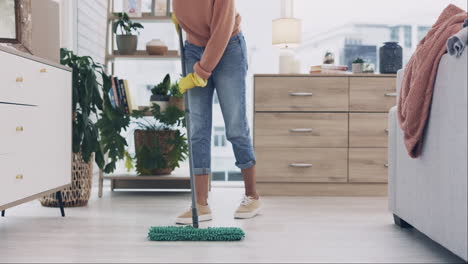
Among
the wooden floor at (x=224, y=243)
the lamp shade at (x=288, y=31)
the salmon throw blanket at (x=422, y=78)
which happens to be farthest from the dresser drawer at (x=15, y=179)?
the lamp shade at (x=288, y=31)

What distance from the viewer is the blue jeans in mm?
2217

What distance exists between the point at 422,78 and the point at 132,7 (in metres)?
2.07

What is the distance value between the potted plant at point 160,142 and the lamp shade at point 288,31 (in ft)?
2.76

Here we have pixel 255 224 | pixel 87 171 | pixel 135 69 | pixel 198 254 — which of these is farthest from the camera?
pixel 135 69

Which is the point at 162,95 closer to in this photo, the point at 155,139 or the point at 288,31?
the point at 155,139

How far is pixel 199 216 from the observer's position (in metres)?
2.15

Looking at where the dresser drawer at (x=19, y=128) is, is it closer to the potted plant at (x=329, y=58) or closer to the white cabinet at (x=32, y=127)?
the white cabinet at (x=32, y=127)

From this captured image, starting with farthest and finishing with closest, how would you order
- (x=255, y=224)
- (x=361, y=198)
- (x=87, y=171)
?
(x=361, y=198), (x=87, y=171), (x=255, y=224)

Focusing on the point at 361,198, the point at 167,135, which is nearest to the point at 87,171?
the point at 167,135

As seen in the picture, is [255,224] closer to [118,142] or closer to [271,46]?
[118,142]

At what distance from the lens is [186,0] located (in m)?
2.12

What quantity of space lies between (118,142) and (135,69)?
0.83m

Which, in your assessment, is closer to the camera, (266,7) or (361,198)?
(361,198)

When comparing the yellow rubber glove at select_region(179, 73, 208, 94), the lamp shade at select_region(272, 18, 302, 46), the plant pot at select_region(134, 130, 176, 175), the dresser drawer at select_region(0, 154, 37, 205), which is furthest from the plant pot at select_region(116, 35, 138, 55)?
the dresser drawer at select_region(0, 154, 37, 205)
